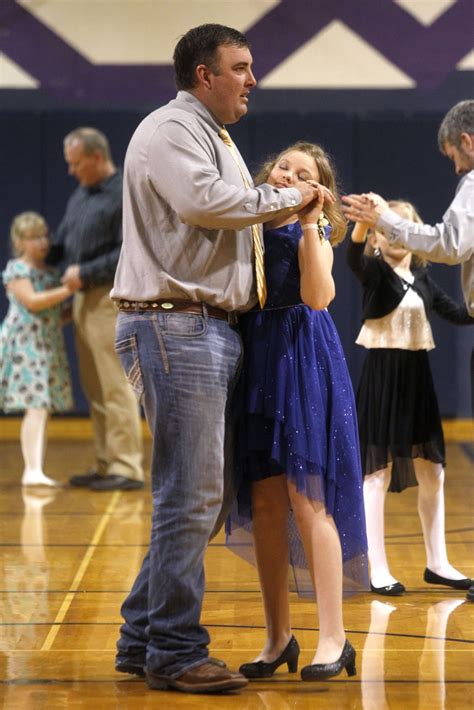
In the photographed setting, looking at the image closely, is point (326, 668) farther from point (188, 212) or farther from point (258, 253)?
point (188, 212)

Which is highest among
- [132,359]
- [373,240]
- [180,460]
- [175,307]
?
[373,240]

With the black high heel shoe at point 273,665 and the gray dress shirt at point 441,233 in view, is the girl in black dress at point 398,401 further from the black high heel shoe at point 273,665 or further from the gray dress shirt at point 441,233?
the black high heel shoe at point 273,665

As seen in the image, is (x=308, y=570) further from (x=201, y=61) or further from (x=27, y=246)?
(x=27, y=246)

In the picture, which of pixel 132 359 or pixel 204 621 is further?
pixel 204 621

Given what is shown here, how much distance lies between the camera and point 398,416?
415 cm

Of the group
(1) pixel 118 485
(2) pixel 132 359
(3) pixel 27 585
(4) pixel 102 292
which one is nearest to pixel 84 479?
(1) pixel 118 485

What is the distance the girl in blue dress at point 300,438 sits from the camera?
2.95m

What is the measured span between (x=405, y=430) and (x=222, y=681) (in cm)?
149

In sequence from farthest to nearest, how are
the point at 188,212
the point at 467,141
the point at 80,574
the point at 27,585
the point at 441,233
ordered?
the point at 80,574, the point at 27,585, the point at 467,141, the point at 441,233, the point at 188,212

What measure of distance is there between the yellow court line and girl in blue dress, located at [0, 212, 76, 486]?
0.60 metres

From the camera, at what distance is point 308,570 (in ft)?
10.1

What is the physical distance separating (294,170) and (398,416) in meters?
1.36

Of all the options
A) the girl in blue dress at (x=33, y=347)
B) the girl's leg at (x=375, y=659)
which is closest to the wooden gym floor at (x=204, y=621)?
the girl's leg at (x=375, y=659)

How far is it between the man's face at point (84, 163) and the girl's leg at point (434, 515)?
9.39 ft
